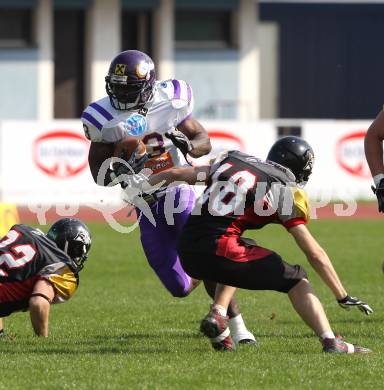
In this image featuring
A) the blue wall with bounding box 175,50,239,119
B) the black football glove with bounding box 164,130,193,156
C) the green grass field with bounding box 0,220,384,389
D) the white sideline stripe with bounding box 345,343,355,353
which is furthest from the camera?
the blue wall with bounding box 175,50,239,119

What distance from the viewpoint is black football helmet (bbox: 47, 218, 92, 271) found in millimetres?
7062

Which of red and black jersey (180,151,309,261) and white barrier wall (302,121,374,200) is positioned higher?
red and black jersey (180,151,309,261)

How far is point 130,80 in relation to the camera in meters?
6.80

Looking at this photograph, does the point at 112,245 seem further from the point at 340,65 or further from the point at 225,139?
the point at 340,65

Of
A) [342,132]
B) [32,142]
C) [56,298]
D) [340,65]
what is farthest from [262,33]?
[56,298]

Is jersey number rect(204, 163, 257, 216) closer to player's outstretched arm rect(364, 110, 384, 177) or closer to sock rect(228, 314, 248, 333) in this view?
sock rect(228, 314, 248, 333)

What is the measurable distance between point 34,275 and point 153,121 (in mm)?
1184

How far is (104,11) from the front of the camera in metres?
21.7

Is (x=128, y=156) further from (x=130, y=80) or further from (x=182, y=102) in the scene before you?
(x=182, y=102)

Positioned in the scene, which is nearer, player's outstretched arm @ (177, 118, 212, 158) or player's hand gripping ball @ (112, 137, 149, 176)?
player's hand gripping ball @ (112, 137, 149, 176)

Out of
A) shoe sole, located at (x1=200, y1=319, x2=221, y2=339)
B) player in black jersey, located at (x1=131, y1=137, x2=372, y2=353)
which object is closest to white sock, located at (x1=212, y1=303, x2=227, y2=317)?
player in black jersey, located at (x1=131, y1=137, x2=372, y2=353)

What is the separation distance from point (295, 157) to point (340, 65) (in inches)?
769

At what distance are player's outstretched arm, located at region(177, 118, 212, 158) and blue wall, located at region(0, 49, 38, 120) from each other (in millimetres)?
14691

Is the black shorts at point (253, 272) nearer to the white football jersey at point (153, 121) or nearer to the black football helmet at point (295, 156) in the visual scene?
the black football helmet at point (295, 156)
